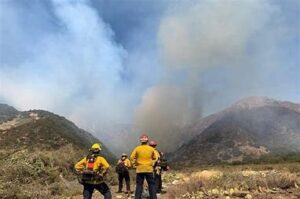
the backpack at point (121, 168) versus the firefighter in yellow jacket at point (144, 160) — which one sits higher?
Result: the backpack at point (121, 168)

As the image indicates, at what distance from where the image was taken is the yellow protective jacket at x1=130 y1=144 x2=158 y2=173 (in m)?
15.8

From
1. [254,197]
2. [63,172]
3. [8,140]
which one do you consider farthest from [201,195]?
[8,140]

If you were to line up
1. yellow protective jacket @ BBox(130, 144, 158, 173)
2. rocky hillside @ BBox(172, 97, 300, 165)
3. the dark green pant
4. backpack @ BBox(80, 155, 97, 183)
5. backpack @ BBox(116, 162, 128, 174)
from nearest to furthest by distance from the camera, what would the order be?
1. backpack @ BBox(80, 155, 97, 183)
2. the dark green pant
3. yellow protective jacket @ BBox(130, 144, 158, 173)
4. backpack @ BBox(116, 162, 128, 174)
5. rocky hillside @ BBox(172, 97, 300, 165)

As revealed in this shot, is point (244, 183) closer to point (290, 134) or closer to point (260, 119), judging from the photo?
point (290, 134)

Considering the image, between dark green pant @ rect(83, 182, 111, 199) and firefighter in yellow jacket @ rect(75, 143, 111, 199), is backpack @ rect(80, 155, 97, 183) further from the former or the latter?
dark green pant @ rect(83, 182, 111, 199)

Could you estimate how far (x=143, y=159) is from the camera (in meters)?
15.8

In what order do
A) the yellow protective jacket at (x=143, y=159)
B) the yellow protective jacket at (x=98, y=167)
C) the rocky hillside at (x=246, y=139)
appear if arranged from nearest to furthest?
1. the yellow protective jacket at (x=98, y=167)
2. the yellow protective jacket at (x=143, y=159)
3. the rocky hillside at (x=246, y=139)

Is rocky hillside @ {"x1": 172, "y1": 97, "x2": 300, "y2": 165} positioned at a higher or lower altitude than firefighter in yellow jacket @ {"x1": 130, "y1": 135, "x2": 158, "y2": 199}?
higher

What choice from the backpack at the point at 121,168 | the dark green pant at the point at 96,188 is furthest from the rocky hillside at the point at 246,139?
the dark green pant at the point at 96,188

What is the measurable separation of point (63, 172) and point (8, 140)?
57199 millimetres

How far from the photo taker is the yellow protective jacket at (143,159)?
1577cm

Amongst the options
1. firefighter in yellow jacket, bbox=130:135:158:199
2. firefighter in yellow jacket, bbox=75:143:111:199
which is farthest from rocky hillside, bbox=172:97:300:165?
firefighter in yellow jacket, bbox=75:143:111:199

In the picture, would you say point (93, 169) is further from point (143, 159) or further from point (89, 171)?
point (143, 159)

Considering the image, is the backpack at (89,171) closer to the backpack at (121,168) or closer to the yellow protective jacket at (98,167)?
the yellow protective jacket at (98,167)
